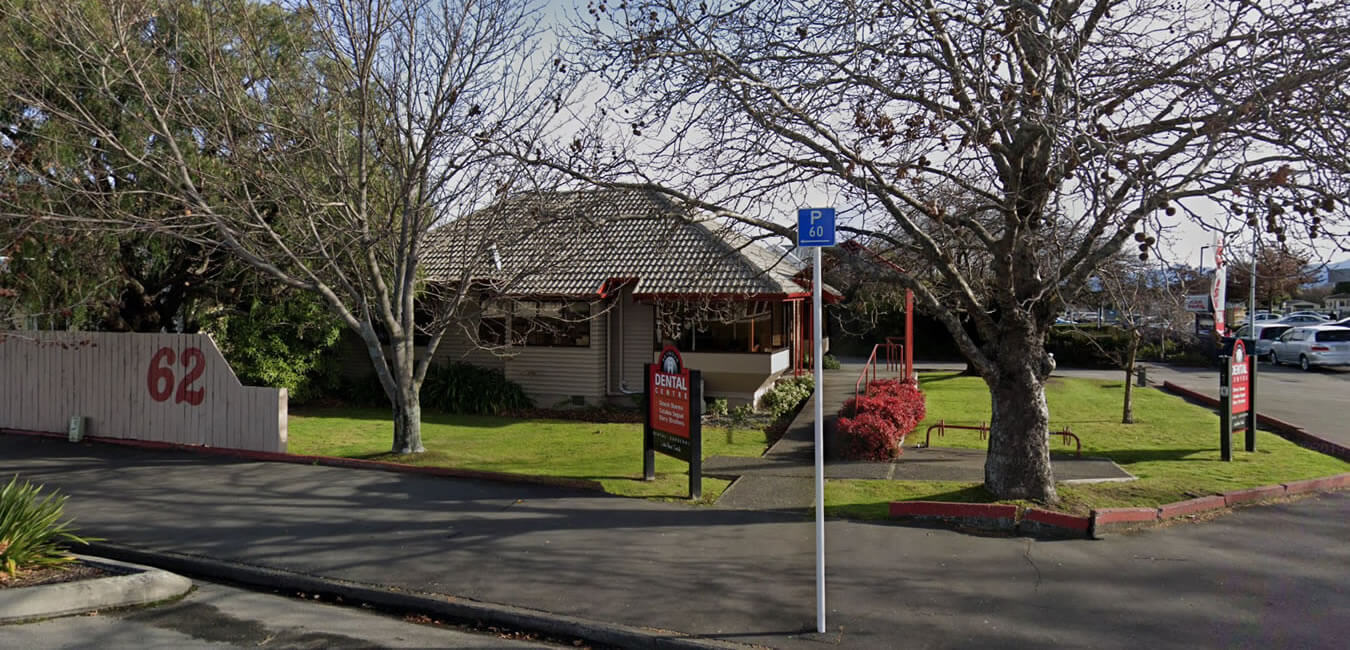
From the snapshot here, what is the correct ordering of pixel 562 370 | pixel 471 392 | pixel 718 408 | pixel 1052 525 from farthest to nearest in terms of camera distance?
1. pixel 562 370
2. pixel 471 392
3. pixel 718 408
4. pixel 1052 525

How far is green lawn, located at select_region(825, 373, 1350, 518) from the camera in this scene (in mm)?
9023

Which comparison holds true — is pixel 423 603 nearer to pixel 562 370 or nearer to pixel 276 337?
pixel 562 370

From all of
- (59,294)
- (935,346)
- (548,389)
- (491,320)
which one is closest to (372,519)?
(59,294)

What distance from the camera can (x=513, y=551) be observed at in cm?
740

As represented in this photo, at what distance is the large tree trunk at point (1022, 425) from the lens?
8.50 metres

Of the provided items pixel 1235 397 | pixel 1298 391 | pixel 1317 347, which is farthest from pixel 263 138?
pixel 1317 347

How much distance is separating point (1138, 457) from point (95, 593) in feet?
39.5

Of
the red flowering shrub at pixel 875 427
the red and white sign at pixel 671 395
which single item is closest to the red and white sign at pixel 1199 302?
the red flowering shrub at pixel 875 427

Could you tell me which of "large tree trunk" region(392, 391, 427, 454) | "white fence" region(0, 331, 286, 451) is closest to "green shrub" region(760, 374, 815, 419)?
"large tree trunk" region(392, 391, 427, 454)

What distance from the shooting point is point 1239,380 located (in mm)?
11875

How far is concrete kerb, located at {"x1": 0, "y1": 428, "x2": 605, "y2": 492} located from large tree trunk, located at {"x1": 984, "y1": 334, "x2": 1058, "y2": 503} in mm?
4373

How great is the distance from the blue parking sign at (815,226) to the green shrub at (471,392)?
12890 millimetres

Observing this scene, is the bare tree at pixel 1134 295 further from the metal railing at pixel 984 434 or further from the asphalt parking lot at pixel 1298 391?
the asphalt parking lot at pixel 1298 391

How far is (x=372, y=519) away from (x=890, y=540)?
16.6 ft
